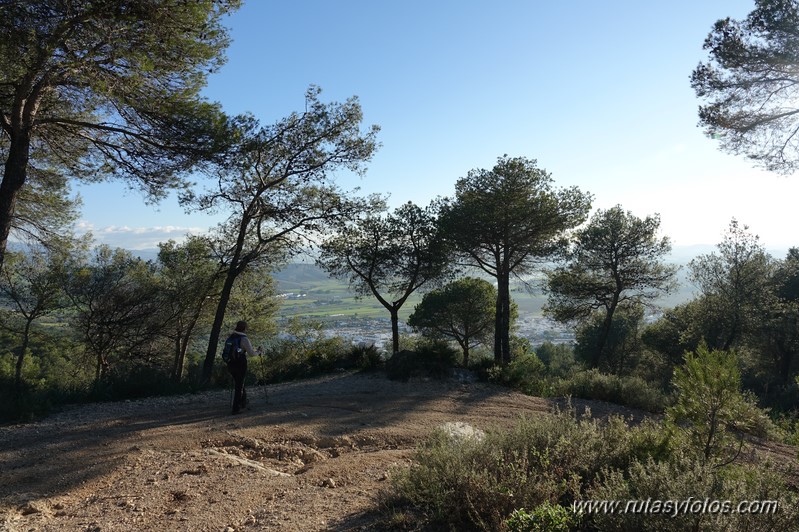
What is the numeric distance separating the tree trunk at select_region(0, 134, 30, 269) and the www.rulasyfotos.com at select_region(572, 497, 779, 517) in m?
9.17

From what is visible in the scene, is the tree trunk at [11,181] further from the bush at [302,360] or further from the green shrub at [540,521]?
the green shrub at [540,521]

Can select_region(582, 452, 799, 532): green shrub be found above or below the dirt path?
above

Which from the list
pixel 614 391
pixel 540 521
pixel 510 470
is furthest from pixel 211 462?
pixel 614 391

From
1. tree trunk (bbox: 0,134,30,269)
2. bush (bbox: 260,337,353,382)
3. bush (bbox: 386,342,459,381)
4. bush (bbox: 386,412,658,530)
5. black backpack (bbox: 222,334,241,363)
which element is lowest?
bush (bbox: 260,337,353,382)

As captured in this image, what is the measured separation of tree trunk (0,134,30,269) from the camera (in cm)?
739

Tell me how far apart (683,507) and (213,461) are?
487cm

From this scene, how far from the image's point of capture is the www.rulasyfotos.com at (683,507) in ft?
9.00

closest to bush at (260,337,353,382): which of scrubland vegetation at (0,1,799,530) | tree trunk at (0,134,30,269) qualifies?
scrubland vegetation at (0,1,799,530)

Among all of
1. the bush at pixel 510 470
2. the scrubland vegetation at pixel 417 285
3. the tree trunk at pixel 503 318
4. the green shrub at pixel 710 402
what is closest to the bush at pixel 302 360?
the scrubland vegetation at pixel 417 285

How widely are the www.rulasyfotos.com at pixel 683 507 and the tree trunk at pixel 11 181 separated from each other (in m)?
9.17

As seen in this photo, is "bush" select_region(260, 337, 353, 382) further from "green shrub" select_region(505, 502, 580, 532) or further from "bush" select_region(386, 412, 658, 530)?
"green shrub" select_region(505, 502, 580, 532)

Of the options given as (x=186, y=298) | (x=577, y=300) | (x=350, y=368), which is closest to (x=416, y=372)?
(x=350, y=368)

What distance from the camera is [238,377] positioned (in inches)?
332

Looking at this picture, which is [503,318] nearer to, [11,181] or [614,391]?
[614,391]
